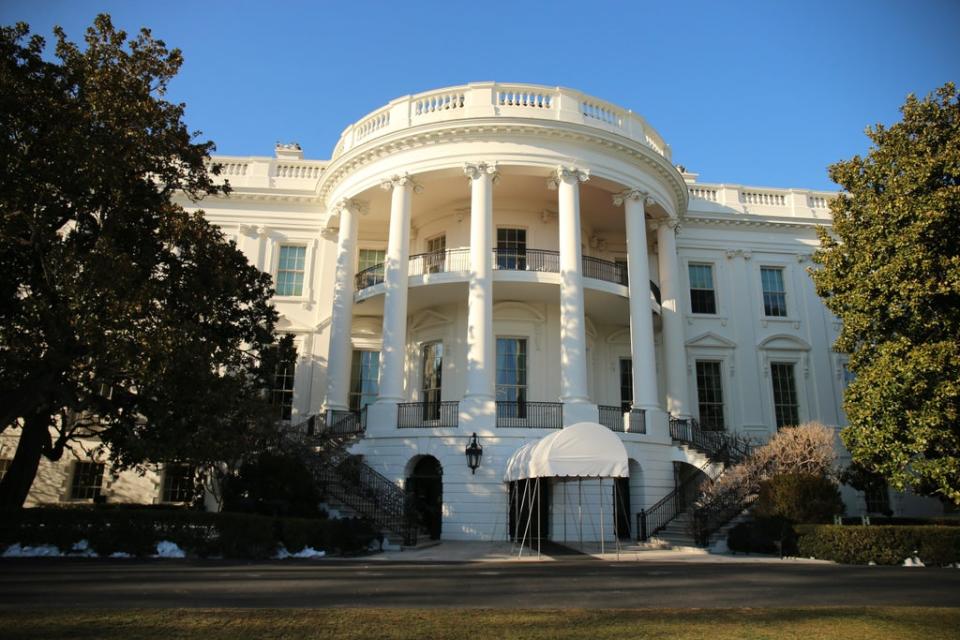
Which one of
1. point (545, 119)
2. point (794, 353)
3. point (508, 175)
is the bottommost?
point (794, 353)

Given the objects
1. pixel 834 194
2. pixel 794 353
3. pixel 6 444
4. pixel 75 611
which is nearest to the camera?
pixel 75 611

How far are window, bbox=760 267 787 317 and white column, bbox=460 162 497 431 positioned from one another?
523 inches

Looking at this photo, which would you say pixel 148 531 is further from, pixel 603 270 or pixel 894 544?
pixel 603 270

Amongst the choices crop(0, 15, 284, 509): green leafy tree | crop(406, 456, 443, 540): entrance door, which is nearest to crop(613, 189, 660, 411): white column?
crop(406, 456, 443, 540): entrance door

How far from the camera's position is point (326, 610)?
22.5ft

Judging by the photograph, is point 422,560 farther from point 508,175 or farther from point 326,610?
point 508,175

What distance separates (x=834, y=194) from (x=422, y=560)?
80.8 feet

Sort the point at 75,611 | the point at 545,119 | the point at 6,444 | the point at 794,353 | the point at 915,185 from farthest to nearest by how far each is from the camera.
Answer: the point at 794,353, the point at 6,444, the point at 545,119, the point at 915,185, the point at 75,611

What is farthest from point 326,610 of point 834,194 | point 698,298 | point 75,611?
point 834,194

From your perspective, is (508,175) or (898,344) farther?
(508,175)

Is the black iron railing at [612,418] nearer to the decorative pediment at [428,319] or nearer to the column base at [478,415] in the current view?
the column base at [478,415]

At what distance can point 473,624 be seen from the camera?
6.36 metres

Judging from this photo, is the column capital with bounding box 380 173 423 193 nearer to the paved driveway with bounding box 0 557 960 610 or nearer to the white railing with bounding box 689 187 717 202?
the paved driveway with bounding box 0 557 960 610

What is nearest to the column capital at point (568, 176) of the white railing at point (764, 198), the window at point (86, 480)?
the white railing at point (764, 198)
